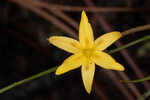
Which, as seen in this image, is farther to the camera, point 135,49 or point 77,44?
point 135,49

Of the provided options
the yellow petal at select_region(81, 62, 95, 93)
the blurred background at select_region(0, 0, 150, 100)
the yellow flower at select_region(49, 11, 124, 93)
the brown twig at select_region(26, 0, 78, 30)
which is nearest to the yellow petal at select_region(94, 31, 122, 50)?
the yellow flower at select_region(49, 11, 124, 93)

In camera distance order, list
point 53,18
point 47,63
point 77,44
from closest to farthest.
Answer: point 77,44 < point 53,18 < point 47,63

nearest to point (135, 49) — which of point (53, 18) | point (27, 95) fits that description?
point (53, 18)

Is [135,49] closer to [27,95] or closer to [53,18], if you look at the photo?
[53,18]

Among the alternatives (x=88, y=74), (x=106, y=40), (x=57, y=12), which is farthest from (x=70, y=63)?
(x=57, y=12)

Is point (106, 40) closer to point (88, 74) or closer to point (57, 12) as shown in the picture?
point (88, 74)

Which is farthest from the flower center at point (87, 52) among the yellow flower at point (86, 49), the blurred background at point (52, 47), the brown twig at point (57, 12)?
the brown twig at point (57, 12)

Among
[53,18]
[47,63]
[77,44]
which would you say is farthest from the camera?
[47,63]

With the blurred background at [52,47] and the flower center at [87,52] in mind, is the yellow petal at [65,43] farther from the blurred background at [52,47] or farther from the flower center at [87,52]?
the blurred background at [52,47]
